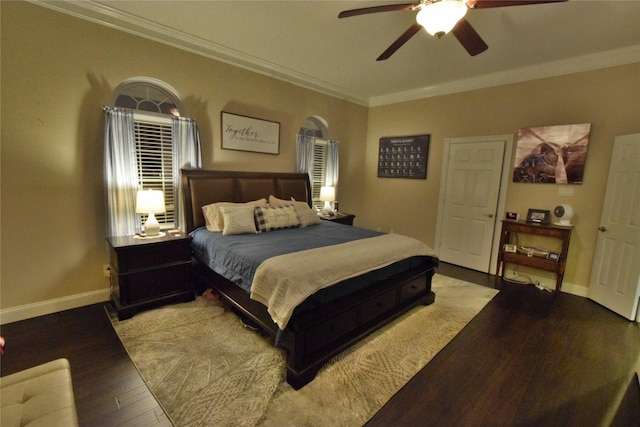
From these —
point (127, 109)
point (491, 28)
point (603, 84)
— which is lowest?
point (127, 109)

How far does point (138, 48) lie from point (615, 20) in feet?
16.0

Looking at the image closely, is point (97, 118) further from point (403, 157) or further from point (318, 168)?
point (403, 157)

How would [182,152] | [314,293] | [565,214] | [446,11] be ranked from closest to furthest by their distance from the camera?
[446,11] < [314,293] < [182,152] < [565,214]

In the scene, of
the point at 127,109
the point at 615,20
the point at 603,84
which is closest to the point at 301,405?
the point at 127,109

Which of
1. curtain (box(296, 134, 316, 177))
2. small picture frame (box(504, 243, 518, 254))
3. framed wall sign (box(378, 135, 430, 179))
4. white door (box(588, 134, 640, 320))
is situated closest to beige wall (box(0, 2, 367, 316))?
curtain (box(296, 134, 316, 177))

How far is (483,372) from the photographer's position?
7.28ft

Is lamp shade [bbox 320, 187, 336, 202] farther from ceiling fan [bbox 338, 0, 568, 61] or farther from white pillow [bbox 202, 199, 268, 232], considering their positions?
ceiling fan [bbox 338, 0, 568, 61]

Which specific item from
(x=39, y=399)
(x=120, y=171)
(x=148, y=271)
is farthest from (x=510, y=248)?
(x=120, y=171)

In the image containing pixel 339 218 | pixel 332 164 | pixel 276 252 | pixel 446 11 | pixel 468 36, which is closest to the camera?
pixel 446 11

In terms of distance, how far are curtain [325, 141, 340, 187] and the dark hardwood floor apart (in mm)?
3211

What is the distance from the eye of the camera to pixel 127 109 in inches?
119

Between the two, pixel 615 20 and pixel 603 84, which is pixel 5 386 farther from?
pixel 603 84

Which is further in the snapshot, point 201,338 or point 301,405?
point 201,338

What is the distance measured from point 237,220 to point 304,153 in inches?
79.9
